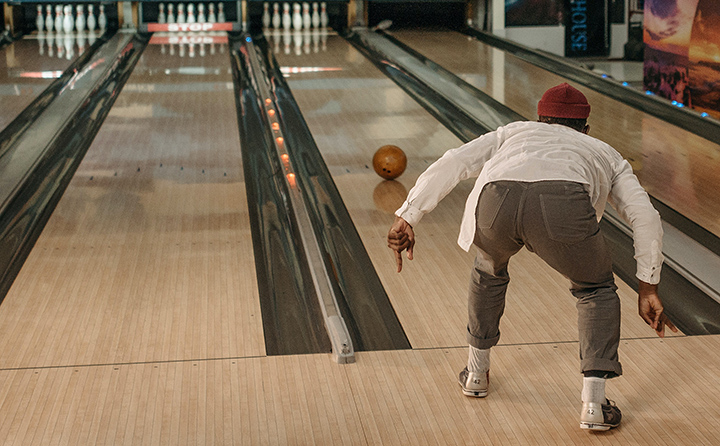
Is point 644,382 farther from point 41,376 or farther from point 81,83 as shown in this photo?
point 81,83

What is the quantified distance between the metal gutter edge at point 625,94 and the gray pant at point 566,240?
2.85 meters

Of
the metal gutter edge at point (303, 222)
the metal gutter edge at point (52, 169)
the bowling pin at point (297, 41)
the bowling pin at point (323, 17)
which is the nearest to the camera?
the metal gutter edge at point (303, 222)

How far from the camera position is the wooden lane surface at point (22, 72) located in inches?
197

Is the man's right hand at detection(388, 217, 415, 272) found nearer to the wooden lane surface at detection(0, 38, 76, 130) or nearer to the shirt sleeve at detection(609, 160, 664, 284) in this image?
the shirt sleeve at detection(609, 160, 664, 284)

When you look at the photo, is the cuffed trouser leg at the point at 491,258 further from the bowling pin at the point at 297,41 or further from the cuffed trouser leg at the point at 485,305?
the bowling pin at the point at 297,41

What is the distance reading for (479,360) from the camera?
1896mm

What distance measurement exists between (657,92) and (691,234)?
129 inches

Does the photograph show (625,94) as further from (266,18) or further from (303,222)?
(266,18)

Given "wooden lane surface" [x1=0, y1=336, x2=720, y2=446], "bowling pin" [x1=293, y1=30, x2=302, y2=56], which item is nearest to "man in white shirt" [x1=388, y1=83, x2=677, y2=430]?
"wooden lane surface" [x1=0, y1=336, x2=720, y2=446]

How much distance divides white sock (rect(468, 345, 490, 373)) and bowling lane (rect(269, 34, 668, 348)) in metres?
0.31

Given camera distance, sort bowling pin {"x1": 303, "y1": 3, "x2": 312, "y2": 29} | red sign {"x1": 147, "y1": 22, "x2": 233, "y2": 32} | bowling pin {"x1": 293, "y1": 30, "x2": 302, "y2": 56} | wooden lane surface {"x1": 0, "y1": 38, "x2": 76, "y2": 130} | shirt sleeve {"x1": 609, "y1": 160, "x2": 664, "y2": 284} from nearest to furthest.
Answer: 1. shirt sleeve {"x1": 609, "y1": 160, "x2": 664, "y2": 284}
2. wooden lane surface {"x1": 0, "y1": 38, "x2": 76, "y2": 130}
3. bowling pin {"x1": 293, "y1": 30, "x2": 302, "y2": 56}
4. red sign {"x1": 147, "y1": 22, "x2": 233, "y2": 32}
5. bowling pin {"x1": 303, "y1": 3, "x2": 312, "y2": 29}

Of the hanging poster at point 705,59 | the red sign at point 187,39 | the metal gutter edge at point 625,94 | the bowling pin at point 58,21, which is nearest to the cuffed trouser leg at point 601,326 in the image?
the metal gutter edge at point 625,94

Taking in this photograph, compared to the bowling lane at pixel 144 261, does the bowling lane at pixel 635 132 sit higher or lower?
higher

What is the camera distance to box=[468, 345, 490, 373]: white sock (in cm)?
190
